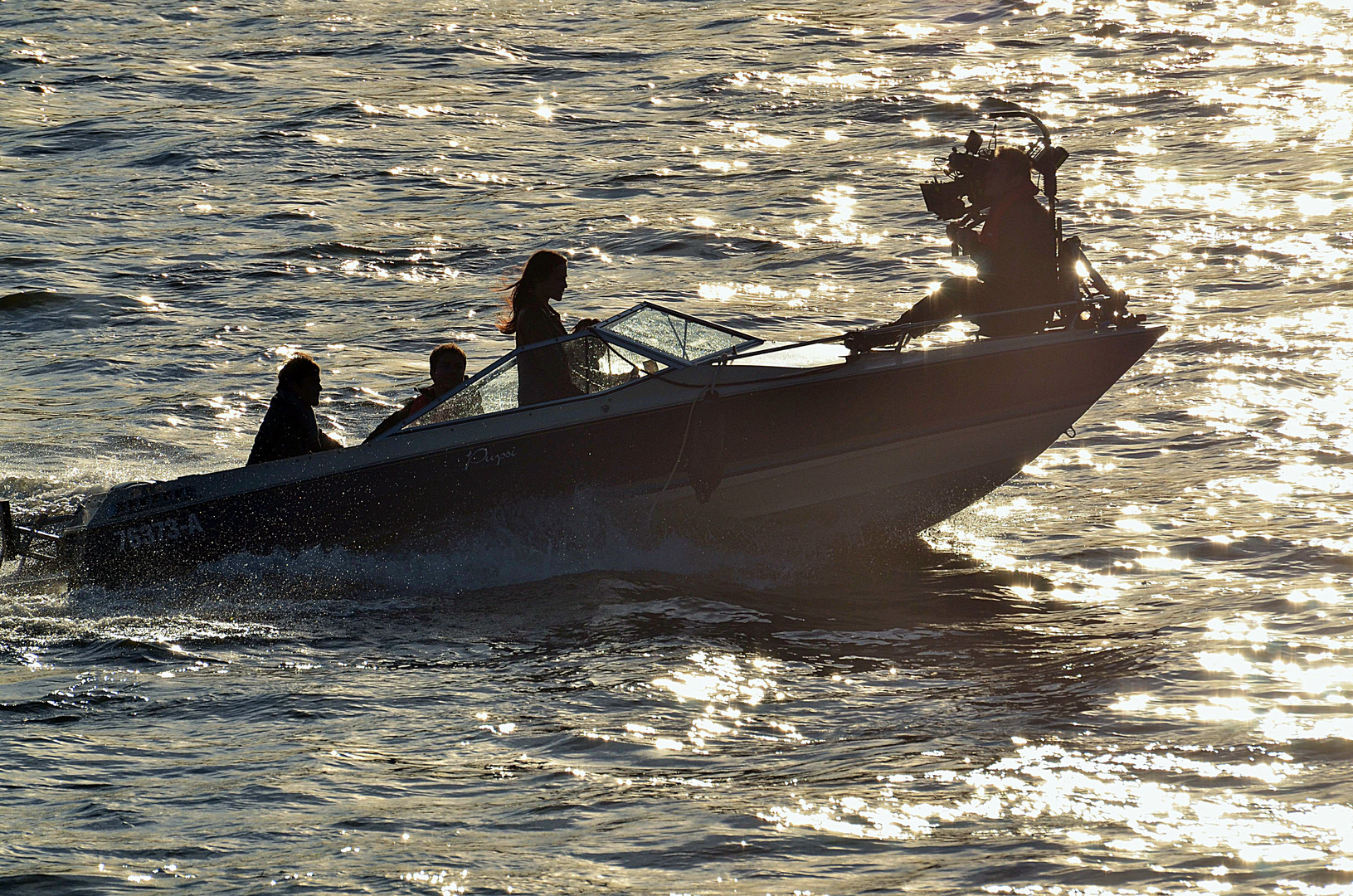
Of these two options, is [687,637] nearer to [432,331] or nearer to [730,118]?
[432,331]

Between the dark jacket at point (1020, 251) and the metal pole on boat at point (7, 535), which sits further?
the dark jacket at point (1020, 251)

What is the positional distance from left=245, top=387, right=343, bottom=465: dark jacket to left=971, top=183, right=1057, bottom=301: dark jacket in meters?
3.75

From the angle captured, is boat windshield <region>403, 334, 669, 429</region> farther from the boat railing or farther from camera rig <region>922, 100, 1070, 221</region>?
camera rig <region>922, 100, 1070, 221</region>

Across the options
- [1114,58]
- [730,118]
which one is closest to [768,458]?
[730,118]

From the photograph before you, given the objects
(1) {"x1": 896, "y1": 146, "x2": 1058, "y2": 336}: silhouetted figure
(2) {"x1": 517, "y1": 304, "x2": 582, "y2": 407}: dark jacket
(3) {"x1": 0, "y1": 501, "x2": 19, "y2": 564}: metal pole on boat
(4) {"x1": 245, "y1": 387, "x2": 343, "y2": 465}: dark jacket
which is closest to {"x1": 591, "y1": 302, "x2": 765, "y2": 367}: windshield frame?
(2) {"x1": 517, "y1": 304, "x2": 582, "y2": 407}: dark jacket

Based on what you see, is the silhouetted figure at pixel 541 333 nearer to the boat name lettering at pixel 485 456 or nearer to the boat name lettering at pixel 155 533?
the boat name lettering at pixel 485 456

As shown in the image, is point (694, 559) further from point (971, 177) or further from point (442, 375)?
point (971, 177)

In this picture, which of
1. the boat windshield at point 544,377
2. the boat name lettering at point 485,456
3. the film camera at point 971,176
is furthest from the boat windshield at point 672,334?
the film camera at point 971,176

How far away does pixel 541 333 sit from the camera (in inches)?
313

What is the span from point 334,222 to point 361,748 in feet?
37.1

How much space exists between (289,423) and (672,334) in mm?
2057

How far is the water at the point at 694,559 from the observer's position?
17.3 ft

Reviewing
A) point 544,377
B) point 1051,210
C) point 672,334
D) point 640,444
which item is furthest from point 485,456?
point 1051,210

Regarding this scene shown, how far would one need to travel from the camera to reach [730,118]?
19250 millimetres
